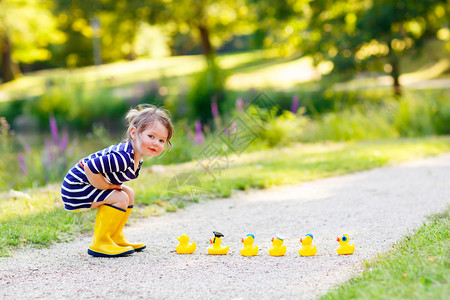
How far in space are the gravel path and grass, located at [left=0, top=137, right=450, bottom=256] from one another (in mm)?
224

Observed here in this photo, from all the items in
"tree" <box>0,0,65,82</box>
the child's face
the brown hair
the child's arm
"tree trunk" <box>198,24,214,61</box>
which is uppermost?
"tree" <box>0,0,65,82</box>

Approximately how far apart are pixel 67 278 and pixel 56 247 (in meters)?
0.86

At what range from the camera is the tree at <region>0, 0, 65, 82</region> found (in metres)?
26.0

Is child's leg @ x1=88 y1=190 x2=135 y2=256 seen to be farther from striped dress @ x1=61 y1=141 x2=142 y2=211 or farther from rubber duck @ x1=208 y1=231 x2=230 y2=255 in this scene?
rubber duck @ x1=208 y1=231 x2=230 y2=255

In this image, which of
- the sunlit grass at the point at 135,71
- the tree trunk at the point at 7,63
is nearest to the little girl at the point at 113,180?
the sunlit grass at the point at 135,71

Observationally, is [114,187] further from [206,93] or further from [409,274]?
[206,93]

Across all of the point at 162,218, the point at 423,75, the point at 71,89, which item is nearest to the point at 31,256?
the point at 162,218

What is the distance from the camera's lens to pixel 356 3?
16.0 m

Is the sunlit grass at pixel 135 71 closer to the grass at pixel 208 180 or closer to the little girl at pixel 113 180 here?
the grass at pixel 208 180

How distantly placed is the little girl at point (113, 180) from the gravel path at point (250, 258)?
21 centimetres

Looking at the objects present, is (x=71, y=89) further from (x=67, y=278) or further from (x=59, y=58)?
(x=59, y=58)

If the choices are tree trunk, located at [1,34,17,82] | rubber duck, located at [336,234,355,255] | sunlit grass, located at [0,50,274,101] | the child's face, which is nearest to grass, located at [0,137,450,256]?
the child's face

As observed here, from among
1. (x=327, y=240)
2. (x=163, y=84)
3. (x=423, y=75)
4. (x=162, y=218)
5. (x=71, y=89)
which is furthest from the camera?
(x=423, y=75)

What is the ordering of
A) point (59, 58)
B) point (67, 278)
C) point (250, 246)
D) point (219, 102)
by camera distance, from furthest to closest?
point (59, 58) < point (219, 102) < point (250, 246) < point (67, 278)
